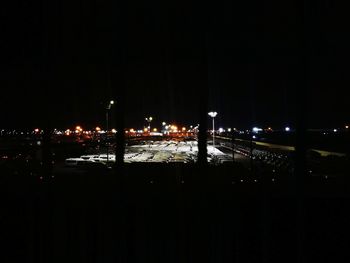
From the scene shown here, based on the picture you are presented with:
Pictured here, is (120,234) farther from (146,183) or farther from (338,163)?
(338,163)

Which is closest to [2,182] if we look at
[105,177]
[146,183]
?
[105,177]

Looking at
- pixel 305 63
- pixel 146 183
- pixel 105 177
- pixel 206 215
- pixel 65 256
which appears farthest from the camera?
pixel 105 177

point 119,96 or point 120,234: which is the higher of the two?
point 119,96

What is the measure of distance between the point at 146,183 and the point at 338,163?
17.2 metres

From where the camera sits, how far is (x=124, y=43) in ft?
33.7

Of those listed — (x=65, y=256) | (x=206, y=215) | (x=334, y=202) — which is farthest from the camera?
(x=334, y=202)

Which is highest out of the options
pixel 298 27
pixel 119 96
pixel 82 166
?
A: pixel 298 27

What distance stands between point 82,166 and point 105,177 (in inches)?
401

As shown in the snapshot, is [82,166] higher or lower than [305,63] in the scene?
lower

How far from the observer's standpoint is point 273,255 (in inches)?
392

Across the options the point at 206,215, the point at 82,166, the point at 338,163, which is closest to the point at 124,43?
the point at 206,215

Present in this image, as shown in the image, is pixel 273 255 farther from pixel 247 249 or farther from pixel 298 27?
pixel 298 27

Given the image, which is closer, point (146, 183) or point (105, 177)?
point (146, 183)

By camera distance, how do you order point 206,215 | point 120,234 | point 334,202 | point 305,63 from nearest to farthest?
point 305,63
point 120,234
point 206,215
point 334,202
